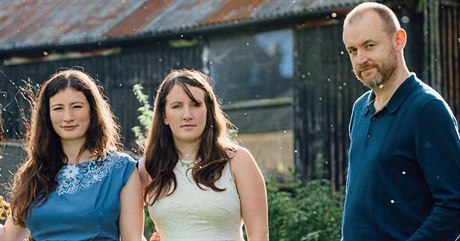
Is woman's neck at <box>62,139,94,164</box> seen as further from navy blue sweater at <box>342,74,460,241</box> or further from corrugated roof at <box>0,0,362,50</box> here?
corrugated roof at <box>0,0,362,50</box>

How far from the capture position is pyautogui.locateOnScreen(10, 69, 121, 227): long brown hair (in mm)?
4805

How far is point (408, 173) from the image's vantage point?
3.92 meters

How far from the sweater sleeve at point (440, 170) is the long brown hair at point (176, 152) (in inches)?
45.9

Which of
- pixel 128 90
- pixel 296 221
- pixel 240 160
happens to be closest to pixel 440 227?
pixel 240 160

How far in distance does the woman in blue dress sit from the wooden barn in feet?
24.2

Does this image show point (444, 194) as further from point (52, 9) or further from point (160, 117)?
point (52, 9)

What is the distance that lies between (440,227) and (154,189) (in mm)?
1492

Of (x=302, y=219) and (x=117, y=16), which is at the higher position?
(x=117, y=16)

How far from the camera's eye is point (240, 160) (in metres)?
4.73

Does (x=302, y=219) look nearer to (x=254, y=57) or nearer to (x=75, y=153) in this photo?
(x=75, y=153)

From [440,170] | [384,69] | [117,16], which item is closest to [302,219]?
[384,69]

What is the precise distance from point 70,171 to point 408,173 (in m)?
1.74

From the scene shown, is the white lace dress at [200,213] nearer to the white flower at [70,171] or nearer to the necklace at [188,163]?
the necklace at [188,163]

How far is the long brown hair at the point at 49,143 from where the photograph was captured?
15.8ft
